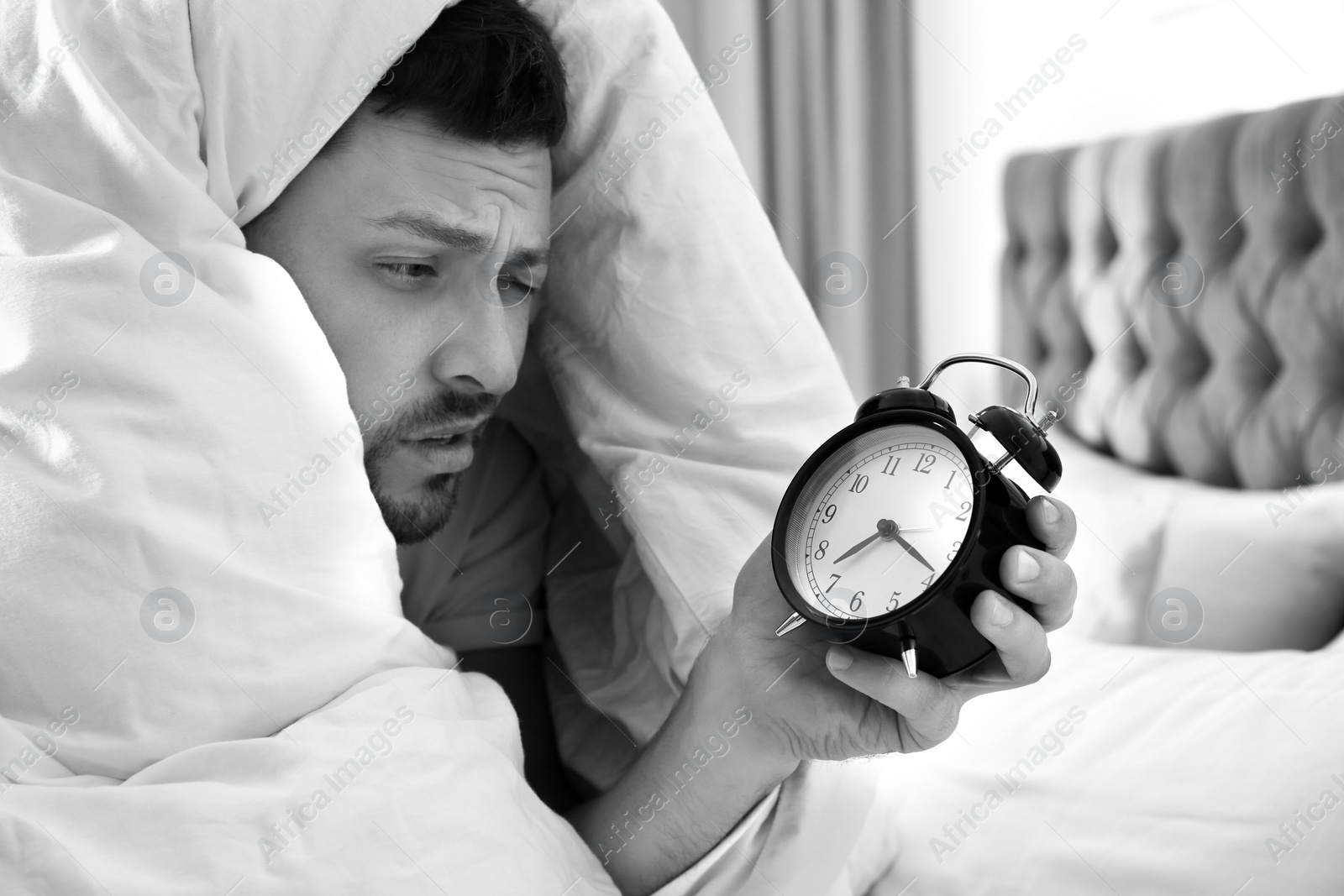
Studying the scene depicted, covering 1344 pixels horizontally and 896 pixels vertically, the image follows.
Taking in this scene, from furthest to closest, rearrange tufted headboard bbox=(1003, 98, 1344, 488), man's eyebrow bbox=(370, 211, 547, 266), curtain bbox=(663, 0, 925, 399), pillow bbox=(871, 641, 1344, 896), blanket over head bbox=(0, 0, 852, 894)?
curtain bbox=(663, 0, 925, 399)
tufted headboard bbox=(1003, 98, 1344, 488)
man's eyebrow bbox=(370, 211, 547, 266)
pillow bbox=(871, 641, 1344, 896)
blanket over head bbox=(0, 0, 852, 894)

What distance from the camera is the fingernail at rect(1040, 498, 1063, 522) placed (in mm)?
716

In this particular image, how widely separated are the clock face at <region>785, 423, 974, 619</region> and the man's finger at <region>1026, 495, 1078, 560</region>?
0.16 ft

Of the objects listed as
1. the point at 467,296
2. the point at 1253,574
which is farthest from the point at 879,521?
the point at 1253,574

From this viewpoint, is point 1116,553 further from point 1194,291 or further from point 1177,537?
point 1194,291

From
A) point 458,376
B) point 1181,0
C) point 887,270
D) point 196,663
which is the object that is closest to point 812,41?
point 887,270

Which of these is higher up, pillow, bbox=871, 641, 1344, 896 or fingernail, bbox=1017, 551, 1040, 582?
fingernail, bbox=1017, 551, 1040, 582

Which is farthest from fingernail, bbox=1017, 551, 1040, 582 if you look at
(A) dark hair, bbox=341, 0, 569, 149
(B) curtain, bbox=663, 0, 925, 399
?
(B) curtain, bbox=663, 0, 925, 399

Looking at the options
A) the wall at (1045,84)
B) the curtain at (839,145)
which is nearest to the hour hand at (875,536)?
the wall at (1045,84)

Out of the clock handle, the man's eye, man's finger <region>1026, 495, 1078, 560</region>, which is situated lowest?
the man's eye

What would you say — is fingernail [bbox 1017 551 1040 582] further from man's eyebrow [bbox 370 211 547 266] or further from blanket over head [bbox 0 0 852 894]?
man's eyebrow [bbox 370 211 547 266]

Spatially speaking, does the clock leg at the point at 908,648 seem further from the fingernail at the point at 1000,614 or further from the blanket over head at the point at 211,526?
the blanket over head at the point at 211,526

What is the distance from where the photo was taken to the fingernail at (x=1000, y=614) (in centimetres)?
70

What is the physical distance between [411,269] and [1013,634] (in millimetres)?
719

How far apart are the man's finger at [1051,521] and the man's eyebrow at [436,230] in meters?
0.63
